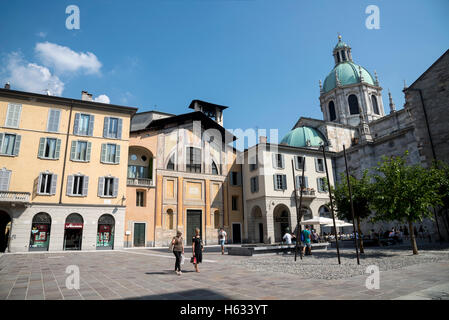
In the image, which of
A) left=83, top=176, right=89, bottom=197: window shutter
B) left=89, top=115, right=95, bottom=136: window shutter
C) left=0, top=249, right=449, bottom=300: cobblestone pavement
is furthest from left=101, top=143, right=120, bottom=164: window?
left=0, top=249, right=449, bottom=300: cobblestone pavement

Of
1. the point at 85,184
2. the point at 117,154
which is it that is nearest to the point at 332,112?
the point at 117,154

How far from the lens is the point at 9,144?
2233 centimetres

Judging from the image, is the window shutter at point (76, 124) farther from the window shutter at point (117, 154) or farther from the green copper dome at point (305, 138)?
the green copper dome at point (305, 138)

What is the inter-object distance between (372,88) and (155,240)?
50397 mm

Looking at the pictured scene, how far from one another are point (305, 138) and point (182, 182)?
24.1 meters

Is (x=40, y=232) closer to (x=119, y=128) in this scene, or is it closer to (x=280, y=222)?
(x=119, y=128)

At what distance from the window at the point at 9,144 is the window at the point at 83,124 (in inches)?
173

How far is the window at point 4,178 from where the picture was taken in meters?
21.4

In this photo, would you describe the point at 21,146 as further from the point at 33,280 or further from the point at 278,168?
the point at 278,168

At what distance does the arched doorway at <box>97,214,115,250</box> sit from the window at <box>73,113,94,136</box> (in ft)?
26.3

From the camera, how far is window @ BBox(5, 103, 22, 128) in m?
22.7

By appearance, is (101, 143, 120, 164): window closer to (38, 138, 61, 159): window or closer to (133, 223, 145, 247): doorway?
(38, 138, 61, 159): window

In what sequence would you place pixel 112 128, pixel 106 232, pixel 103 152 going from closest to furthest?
pixel 106 232, pixel 103 152, pixel 112 128

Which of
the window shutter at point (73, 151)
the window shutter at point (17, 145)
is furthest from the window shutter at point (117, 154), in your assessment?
the window shutter at point (17, 145)
